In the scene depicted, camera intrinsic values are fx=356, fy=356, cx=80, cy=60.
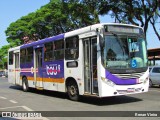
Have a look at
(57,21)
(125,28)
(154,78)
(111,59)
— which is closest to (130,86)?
(111,59)

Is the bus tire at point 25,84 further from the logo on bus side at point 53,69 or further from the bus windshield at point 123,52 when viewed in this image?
the bus windshield at point 123,52

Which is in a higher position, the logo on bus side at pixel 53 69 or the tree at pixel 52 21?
the tree at pixel 52 21

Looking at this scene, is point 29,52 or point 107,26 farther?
point 29,52

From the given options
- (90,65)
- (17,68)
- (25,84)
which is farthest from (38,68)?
(90,65)

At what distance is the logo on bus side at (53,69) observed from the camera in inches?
673

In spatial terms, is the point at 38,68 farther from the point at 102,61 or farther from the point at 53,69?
the point at 102,61

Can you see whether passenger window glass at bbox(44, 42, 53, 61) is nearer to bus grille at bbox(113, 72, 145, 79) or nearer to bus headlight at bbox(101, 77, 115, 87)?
bus headlight at bbox(101, 77, 115, 87)

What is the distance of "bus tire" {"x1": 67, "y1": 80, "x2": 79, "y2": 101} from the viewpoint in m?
15.4

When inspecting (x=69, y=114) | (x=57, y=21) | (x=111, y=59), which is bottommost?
(x=69, y=114)

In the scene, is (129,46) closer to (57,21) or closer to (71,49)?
(71,49)

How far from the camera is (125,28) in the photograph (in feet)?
47.1

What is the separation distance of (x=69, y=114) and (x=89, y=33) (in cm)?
405

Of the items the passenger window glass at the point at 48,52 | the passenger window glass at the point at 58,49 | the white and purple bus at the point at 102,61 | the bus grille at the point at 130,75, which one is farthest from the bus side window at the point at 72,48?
the bus grille at the point at 130,75

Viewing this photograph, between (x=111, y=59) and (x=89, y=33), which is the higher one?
(x=89, y=33)
